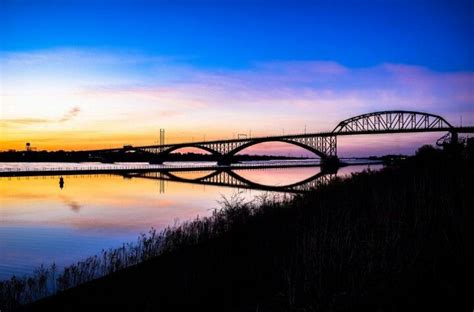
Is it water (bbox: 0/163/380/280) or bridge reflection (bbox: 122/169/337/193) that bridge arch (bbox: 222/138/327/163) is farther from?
water (bbox: 0/163/380/280)

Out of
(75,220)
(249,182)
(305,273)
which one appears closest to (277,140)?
(249,182)

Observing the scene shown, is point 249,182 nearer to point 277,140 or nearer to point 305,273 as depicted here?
point 305,273

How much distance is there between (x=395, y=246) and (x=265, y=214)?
29.7ft

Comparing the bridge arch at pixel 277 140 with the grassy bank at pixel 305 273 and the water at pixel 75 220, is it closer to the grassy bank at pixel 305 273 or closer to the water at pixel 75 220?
the water at pixel 75 220

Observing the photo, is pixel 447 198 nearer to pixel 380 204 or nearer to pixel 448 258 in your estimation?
pixel 380 204

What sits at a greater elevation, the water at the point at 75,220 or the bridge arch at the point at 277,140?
the bridge arch at the point at 277,140

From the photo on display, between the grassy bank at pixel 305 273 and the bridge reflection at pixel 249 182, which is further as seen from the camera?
the bridge reflection at pixel 249 182

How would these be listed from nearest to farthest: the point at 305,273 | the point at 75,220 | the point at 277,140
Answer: the point at 305,273
the point at 75,220
the point at 277,140

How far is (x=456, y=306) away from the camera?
640 centimetres

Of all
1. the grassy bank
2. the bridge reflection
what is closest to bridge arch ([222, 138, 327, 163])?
the bridge reflection

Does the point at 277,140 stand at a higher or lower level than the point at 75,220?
higher

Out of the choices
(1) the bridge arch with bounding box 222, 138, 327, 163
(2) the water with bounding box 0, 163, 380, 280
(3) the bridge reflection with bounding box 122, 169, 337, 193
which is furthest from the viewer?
(1) the bridge arch with bounding box 222, 138, 327, 163

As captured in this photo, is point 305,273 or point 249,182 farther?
point 249,182

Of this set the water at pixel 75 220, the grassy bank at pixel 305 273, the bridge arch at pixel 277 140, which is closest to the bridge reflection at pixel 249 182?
the water at pixel 75 220
